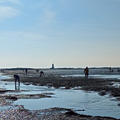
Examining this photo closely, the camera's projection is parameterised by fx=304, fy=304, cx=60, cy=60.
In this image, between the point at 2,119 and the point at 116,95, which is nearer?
the point at 2,119

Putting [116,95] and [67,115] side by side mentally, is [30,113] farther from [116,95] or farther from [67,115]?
[116,95]

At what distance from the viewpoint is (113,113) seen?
17469 mm

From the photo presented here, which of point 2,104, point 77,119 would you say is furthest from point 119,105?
point 2,104

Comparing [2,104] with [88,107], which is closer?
[88,107]

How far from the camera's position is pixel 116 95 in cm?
2656

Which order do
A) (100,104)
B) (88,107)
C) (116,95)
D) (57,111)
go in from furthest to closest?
(116,95)
(100,104)
(88,107)
(57,111)

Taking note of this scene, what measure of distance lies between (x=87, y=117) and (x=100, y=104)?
584cm

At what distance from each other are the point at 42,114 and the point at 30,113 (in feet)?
2.71

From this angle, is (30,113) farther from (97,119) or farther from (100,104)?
(100,104)

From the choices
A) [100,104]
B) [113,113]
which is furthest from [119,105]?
[113,113]

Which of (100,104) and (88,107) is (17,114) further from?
(100,104)

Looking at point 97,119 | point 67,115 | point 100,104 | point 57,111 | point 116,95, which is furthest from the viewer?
point 116,95

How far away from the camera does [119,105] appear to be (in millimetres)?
20547

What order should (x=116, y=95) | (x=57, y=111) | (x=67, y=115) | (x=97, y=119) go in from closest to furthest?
(x=97, y=119) < (x=67, y=115) < (x=57, y=111) < (x=116, y=95)
